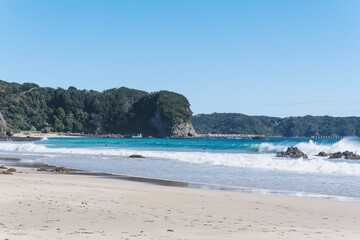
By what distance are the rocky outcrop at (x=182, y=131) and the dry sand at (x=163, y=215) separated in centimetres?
15724

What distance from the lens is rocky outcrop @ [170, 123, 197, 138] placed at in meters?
171

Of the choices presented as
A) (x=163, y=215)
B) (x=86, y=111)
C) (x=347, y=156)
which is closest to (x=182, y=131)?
(x=86, y=111)

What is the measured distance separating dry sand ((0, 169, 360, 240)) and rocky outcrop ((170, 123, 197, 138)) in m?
157

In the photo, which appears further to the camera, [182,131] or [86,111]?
[86,111]

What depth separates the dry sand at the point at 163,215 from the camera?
292 inches

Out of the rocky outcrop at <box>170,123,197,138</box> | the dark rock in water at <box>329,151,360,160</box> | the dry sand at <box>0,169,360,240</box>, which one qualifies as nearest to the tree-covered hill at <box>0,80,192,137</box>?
the rocky outcrop at <box>170,123,197,138</box>

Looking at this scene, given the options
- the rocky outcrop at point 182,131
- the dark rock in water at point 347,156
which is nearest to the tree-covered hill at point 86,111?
the rocky outcrop at point 182,131

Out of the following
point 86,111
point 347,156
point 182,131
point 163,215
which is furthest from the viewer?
point 86,111

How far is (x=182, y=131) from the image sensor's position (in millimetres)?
173500

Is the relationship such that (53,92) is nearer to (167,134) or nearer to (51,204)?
(167,134)

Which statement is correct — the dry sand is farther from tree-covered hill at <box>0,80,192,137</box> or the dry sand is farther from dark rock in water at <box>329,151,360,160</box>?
tree-covered hill at <box>0,80,192,137</box>

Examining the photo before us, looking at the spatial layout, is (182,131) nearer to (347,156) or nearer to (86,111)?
(86,111)

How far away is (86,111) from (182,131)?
51439 millimetres

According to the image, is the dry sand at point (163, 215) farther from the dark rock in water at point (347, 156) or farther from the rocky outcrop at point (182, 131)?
the rocky outcrop at point (182, 131)
